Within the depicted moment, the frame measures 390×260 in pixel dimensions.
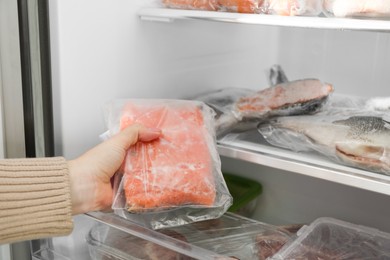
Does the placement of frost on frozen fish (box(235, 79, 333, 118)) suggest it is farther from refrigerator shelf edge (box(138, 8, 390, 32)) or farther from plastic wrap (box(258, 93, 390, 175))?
refrigerator shelf edge (box(138, 8, 390, 32))

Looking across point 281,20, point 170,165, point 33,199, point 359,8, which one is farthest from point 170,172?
point 359,8

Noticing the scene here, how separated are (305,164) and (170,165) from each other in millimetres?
291

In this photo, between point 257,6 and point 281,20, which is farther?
point 257,6

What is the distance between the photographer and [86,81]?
1150mm

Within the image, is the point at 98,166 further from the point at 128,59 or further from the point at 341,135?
the point at 341,135

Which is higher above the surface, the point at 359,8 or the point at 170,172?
the point at 359,8

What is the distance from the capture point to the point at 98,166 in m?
1.04

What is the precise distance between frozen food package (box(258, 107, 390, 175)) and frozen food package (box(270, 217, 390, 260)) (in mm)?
193

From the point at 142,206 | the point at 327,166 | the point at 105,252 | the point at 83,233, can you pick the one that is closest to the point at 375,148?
the point at 327,166

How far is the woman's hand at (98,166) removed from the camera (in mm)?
1029

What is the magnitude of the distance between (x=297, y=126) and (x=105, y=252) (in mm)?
541

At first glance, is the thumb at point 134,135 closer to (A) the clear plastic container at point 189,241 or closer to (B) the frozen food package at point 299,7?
(A) the clear plastic container at point 189,241

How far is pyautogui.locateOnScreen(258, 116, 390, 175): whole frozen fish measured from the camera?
3.26 feet

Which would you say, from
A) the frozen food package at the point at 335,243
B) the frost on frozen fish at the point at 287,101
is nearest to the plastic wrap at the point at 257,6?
the frost on frozen fish at the point at 287,101
